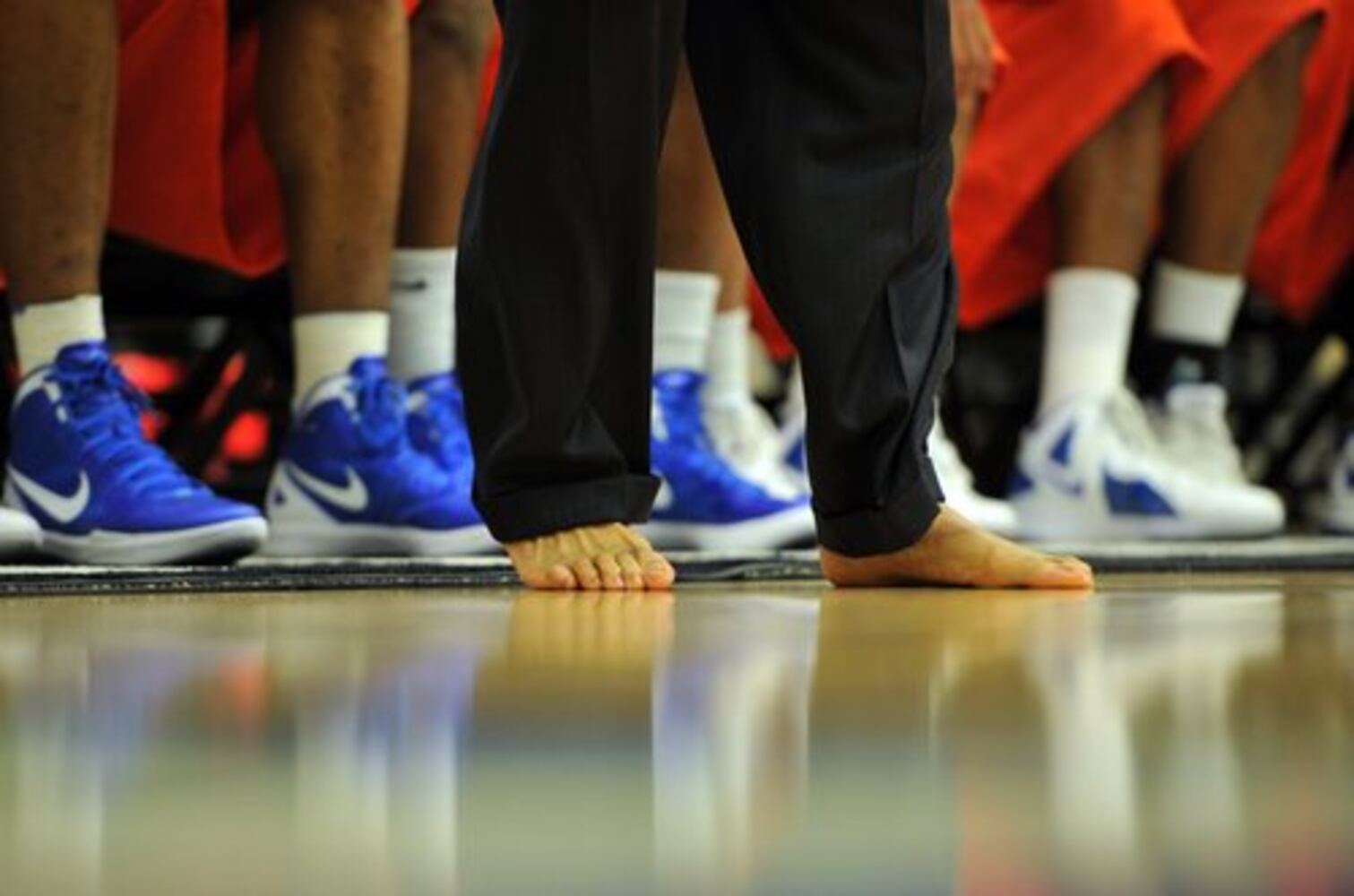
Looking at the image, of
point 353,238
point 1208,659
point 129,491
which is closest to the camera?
point 1208,659

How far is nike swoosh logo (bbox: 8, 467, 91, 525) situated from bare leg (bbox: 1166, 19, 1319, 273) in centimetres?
117

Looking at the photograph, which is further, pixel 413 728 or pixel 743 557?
pixel 743 557

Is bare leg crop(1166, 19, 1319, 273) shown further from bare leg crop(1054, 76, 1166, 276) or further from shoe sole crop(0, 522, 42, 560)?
shoe sole crop(0, 522, 42, 560)

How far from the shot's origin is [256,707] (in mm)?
736

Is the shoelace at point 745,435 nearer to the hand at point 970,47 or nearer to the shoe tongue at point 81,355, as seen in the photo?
the hand at point 970,47

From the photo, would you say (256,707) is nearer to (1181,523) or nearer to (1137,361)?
(1181,523)

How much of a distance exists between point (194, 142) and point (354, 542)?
0.33 m

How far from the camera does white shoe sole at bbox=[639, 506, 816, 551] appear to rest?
6.40 ft

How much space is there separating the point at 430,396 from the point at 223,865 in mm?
1517

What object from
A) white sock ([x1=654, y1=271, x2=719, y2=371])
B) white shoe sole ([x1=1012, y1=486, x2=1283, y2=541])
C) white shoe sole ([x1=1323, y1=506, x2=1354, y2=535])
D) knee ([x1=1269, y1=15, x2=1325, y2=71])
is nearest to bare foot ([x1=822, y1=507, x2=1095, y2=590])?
white sock ([x1=654, y1=271, x2=719, y2=371])

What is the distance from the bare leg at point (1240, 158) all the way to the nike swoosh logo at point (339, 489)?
925mm

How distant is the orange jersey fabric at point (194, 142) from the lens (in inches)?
75.0

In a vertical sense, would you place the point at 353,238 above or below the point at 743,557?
above

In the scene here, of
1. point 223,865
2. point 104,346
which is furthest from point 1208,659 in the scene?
point 104,346
